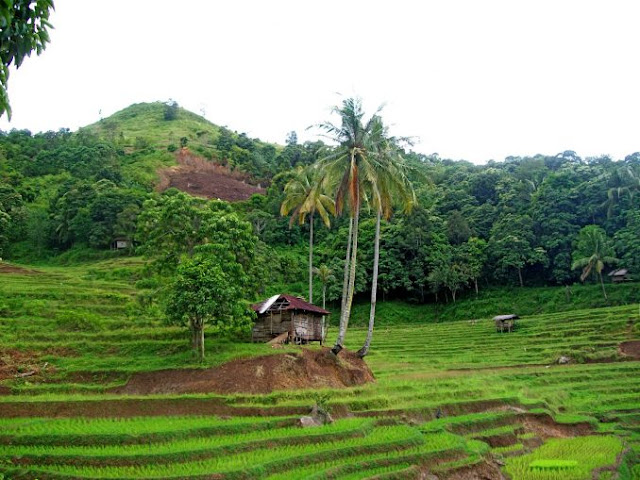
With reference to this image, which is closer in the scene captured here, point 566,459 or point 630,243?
point 566,459

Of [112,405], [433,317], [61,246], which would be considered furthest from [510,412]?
[61,246]

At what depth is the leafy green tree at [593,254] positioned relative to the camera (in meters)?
47.4

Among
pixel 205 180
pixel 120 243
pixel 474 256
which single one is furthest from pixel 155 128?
pixel 474 256

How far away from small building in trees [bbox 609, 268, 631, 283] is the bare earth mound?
34691 millimetres

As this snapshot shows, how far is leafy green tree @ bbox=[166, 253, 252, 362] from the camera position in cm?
2211

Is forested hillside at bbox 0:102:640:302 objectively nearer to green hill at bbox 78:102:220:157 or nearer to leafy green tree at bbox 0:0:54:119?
green hill at bbox 78:102:220:157

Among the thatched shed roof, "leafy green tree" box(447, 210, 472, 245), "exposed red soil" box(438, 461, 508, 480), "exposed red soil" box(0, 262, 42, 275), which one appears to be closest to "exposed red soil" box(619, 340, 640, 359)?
the thatched shed roof

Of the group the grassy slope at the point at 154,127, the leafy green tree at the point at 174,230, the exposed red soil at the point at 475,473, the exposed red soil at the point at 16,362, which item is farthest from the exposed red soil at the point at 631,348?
the grassy slope at the point at 154,127

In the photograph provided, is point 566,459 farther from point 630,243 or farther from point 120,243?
point 120,243

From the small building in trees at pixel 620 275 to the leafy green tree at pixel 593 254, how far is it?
3.07 ft

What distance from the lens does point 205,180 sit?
87688 millimetres

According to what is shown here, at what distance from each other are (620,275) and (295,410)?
4035cm

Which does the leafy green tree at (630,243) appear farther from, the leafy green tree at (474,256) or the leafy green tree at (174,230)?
the leafy green tree at (174,230)

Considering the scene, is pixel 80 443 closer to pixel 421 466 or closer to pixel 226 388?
pixel 226 388
